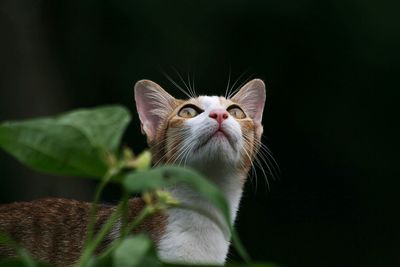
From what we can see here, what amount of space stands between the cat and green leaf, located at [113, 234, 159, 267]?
120 inches

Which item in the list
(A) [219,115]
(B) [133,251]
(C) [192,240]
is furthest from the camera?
(C) [192,240]

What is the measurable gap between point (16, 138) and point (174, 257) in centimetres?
311

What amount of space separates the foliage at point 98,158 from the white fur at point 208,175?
3.01 metres

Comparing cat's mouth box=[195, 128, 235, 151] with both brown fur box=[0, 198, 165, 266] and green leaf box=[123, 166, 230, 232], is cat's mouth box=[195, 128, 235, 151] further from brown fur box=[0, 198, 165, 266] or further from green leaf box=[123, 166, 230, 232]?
green leaf box=[123, 166, 230, 232]

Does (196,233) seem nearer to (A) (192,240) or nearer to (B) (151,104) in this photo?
(A) (192,240)

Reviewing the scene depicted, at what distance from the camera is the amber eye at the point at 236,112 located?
4328 mm

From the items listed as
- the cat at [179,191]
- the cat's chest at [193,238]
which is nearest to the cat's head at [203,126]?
the cat at [179,191]

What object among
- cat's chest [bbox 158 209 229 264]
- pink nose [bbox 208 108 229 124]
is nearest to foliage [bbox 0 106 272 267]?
pink nose [bbox 208 108 229 124]

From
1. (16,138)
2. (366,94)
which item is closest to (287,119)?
(366,94)

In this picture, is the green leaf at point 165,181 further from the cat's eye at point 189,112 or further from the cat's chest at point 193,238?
the cat's eye at point 189,112

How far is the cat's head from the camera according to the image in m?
4.08

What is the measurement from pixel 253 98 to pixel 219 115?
81 cm

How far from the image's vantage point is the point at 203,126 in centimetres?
407

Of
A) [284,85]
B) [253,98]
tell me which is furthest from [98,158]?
[284,85]
